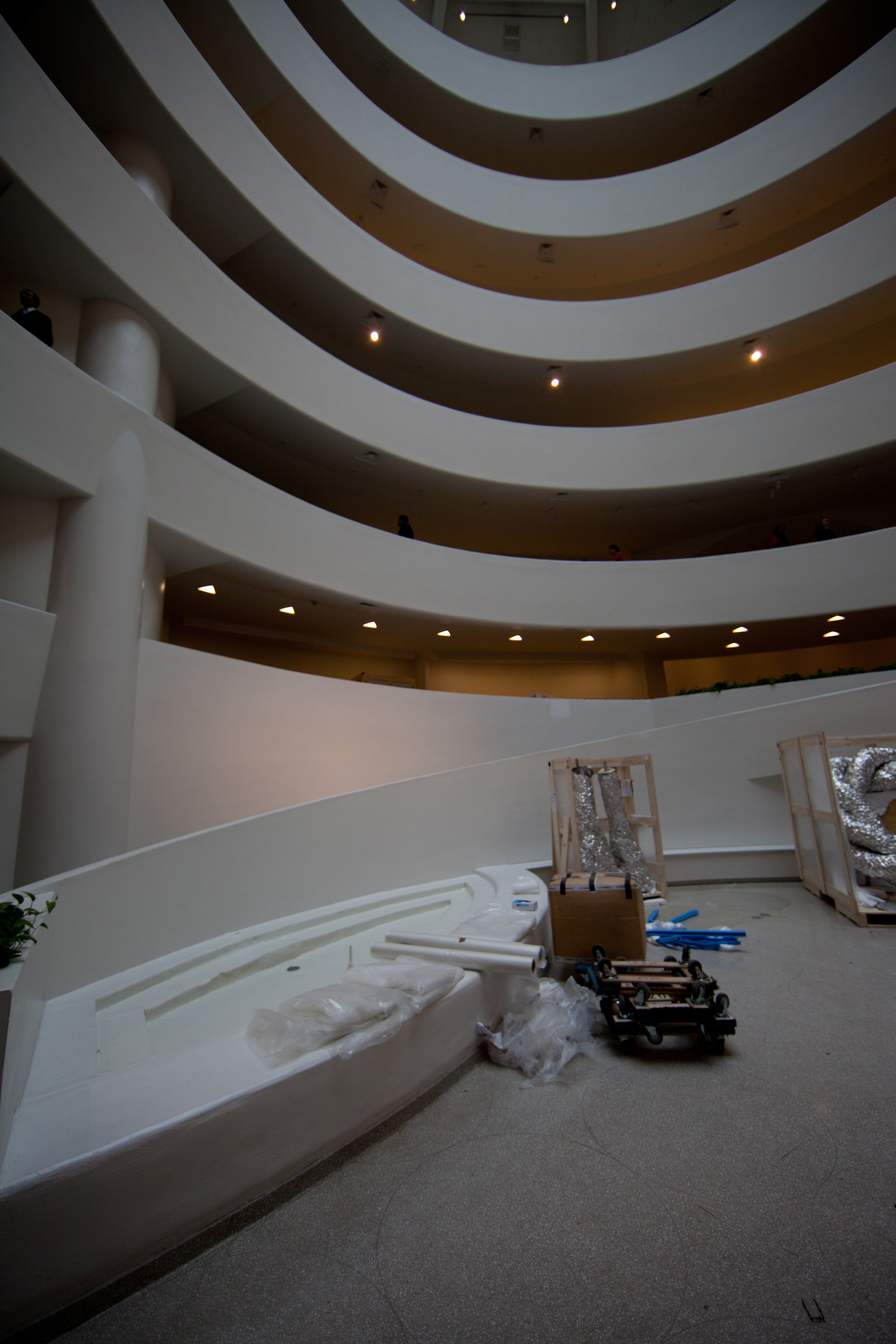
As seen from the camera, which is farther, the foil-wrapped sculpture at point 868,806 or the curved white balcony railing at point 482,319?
the curved white balcony railing at point 482,319

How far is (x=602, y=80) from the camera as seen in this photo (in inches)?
535

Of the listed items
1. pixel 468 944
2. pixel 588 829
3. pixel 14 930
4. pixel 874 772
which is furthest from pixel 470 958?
pixel 874 772

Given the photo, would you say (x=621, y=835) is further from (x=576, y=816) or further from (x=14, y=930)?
(x=14, y=930)

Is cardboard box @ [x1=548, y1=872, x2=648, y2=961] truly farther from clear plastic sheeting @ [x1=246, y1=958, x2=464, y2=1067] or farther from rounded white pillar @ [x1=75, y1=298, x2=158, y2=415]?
rounded white pillar @ [x1=75, y1=298, x2=158, y2=415]

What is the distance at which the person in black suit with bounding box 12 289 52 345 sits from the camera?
5.72 metres

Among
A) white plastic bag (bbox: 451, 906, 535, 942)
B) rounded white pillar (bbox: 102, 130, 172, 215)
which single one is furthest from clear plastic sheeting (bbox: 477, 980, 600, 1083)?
rounded white pillar (bbox: 102, 130, 172, 215)

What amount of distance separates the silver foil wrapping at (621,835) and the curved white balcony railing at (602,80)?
1515 cm

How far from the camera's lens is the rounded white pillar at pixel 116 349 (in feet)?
21.4

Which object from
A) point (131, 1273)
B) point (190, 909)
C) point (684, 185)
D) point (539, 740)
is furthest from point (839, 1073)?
point (684, 185)

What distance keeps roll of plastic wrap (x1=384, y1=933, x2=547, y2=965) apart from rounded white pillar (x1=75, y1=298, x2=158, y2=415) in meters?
6.15

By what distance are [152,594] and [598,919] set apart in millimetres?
5897

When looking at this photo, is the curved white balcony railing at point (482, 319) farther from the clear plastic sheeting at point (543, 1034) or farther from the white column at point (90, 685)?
the clear plastic sheeting at point (543, 1034)

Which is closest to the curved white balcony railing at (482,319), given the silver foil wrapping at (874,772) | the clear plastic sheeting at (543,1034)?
the silver foil wrapping at (874,772)

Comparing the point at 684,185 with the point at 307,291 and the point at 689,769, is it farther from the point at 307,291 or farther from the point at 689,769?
the point at 689,769
